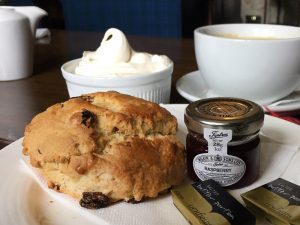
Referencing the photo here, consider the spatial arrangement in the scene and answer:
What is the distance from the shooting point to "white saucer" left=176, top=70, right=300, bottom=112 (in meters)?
0.81

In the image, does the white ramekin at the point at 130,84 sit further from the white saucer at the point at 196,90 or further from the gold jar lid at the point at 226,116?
the gold jar lid at the point at 226,116

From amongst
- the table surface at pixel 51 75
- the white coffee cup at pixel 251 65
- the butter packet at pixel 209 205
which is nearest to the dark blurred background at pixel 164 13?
the table surface at pixel 51 75

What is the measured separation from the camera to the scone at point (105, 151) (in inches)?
20.2

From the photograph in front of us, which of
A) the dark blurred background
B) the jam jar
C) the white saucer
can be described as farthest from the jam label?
the dark blurred background

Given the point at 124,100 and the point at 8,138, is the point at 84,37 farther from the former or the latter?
the point at 124,100

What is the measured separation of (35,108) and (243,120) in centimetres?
50

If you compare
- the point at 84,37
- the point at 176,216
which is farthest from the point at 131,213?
the point at 84,37

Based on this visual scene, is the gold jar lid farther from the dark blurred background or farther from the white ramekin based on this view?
the dark blurred background

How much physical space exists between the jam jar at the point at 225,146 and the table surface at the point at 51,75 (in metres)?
0.34

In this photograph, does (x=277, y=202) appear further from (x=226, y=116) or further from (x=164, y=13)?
(x=164, y=13)

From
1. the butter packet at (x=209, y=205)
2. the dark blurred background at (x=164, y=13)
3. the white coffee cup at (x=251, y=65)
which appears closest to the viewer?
the butter packet at (x=209, y=205)

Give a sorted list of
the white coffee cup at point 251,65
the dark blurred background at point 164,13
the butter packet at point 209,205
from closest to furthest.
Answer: the butter packet at point 209,205 < the white coffee cup at point 251,65 < the dark blurred background at point 164,13

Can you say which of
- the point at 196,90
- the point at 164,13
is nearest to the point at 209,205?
the point at 196,90

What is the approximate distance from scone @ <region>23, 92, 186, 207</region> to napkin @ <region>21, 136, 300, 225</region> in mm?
11
